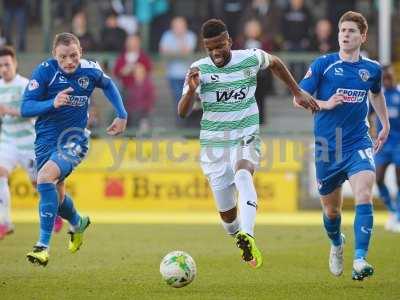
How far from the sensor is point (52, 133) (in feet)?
37.7

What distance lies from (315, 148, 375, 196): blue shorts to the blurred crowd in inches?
409

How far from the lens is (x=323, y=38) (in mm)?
21688

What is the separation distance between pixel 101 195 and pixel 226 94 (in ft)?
34.3

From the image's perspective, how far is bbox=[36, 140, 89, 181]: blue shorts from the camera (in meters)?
11.4

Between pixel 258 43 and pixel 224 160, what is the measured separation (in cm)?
1027

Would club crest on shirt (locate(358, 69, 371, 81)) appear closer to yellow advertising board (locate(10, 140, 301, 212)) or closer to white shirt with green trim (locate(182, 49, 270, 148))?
white shirt with green trim (locate(182, 49, 270, 148))

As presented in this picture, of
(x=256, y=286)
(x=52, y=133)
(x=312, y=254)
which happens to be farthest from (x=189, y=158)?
(x=256, y=286)

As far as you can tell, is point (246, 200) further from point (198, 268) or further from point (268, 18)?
point (268, 18)

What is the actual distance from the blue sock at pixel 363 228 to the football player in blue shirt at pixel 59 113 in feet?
9.59

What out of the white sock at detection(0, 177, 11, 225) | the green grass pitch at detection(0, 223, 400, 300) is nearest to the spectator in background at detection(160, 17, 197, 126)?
the green grass pitch at detection(0, 223, 400, 300)

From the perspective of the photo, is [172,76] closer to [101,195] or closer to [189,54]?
[189,54]

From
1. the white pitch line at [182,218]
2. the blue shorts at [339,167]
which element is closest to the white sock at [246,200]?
the blue shorts at [339,167]

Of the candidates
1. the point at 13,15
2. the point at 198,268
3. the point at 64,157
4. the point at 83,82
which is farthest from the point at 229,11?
the point at 198,268

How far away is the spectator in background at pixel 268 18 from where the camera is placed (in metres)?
21.8
